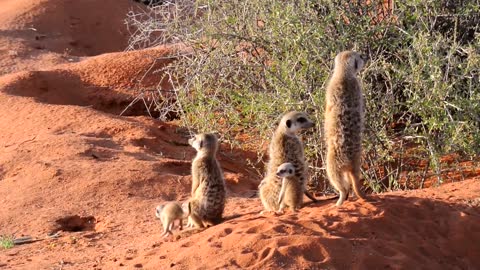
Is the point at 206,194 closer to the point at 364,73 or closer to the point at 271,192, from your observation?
the point at 271,192

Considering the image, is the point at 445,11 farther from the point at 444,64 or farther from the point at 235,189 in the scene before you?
the point at 235,189

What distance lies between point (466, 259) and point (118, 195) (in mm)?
3857

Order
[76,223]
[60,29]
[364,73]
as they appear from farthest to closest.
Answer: [60,29] → [76,223] → [364,73]

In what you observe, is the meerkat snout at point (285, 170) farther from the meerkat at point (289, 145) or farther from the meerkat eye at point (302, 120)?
the meerkat eye at point (302, 120)

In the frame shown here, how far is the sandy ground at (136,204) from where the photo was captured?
5.81 metres

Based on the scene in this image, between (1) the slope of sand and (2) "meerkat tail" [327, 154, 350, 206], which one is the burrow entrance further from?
(1) the slope of sand

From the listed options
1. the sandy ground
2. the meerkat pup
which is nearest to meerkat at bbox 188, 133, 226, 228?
the sandy ground

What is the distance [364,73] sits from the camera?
7.76 m

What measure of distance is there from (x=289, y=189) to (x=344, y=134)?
607mm

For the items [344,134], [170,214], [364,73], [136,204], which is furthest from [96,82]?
[344,134]

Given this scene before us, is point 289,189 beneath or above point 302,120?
beneath

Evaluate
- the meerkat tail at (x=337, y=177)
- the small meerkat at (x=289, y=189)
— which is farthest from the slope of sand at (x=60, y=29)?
the meerkat tail at (x=337, y=177)

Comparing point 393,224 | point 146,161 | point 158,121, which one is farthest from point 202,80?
point 393,224

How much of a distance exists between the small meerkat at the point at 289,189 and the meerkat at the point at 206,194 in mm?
536
